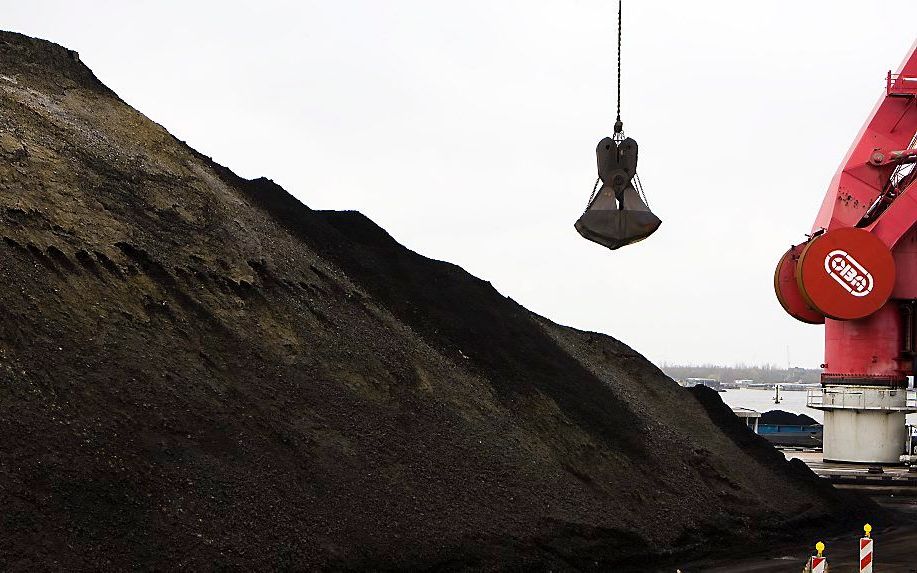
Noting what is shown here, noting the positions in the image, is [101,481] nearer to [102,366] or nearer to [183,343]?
[102,366]

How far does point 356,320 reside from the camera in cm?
2636

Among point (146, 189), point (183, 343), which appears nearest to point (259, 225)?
point (146, 189)

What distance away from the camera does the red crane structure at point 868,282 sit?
41594mm

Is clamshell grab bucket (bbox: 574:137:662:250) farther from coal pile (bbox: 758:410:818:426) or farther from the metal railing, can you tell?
coal pile (bbox: 758:410:818:426)

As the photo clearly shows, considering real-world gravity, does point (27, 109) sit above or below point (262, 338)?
above

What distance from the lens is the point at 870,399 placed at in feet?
142

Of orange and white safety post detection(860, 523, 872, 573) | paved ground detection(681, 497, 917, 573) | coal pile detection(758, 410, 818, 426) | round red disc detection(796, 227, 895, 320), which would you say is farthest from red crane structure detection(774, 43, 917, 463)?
orange and white safety post detection(860, 523, 872, 573)

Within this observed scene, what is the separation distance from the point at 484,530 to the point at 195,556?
5923mm

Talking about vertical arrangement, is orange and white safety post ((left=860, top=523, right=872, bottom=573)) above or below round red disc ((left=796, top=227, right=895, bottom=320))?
below

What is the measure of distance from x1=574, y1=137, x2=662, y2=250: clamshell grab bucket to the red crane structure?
76.2 ft

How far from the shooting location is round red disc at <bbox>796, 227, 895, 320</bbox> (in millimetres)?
41438

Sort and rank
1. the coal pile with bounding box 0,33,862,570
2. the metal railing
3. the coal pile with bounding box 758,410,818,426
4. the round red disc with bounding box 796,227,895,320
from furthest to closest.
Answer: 1. the coal pile with bounding box 758,410,818,426
2. the metal railing
3. the round red disc with bounding box 796,227,895,320
4. the coal pile with bounding box 0,33,862,570

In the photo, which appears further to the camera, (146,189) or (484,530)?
(146,189)

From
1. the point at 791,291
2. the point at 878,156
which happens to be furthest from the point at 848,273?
the point at 878,156
